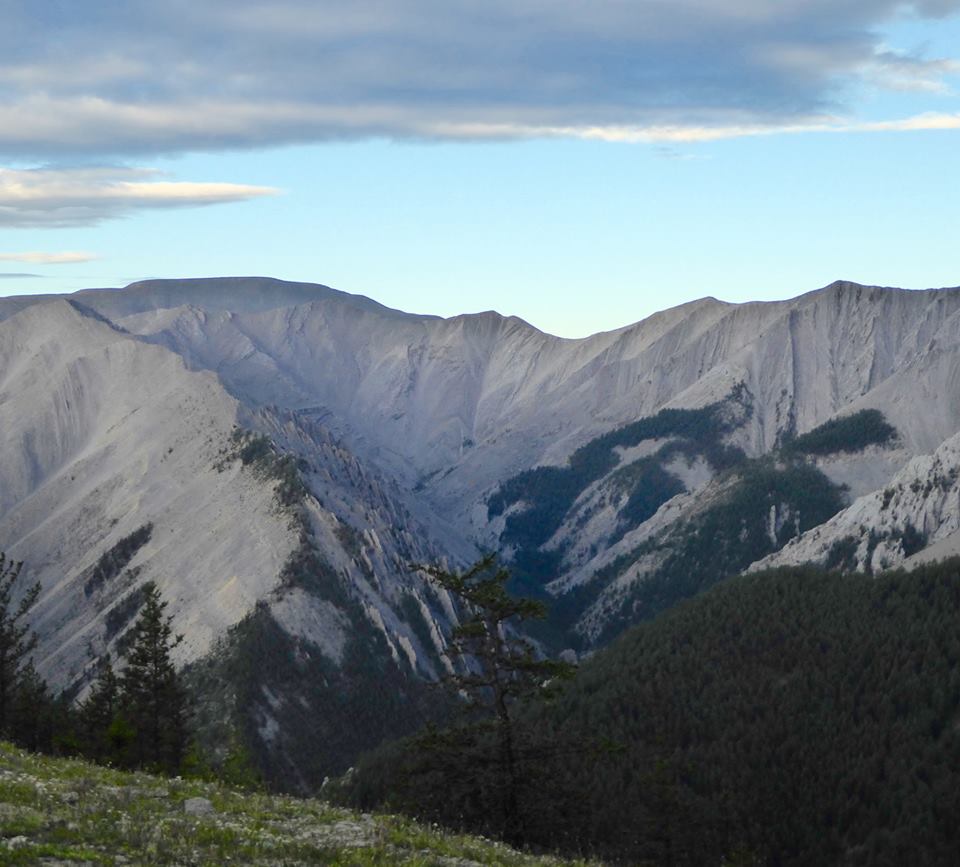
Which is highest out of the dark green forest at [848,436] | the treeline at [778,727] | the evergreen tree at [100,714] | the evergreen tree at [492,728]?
the dark green forest at [848,436]

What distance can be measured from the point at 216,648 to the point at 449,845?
86145 mm

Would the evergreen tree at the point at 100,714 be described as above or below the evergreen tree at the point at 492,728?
below

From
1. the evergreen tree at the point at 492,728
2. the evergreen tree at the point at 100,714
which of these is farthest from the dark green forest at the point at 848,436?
the evergreen tree at the point at 492,728

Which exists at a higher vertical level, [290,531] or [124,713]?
[290,531]

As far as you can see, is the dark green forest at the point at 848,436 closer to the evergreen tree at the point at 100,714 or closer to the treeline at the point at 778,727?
the treeline at the point at 778,727

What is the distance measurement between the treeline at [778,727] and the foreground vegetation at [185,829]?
25.8m

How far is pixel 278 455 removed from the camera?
135875mm

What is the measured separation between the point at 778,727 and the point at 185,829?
63.5m

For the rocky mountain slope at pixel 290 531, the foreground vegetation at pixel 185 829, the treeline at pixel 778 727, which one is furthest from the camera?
the rocky mountain slope at pixel 290 531

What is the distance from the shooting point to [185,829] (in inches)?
968

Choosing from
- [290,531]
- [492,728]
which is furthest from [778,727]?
[290,531]

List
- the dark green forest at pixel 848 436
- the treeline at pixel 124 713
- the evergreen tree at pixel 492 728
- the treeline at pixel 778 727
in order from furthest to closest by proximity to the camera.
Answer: the dark green forest at pixel 848 436
the treeline at pixel 778 727
the treeline at pixel 124 713
the evergreen tree at pixel 492 728

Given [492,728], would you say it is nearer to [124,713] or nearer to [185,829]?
[185,829]

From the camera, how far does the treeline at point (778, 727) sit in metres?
68.2
